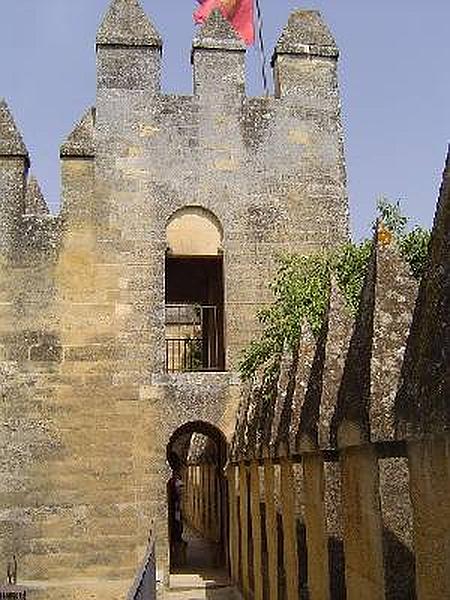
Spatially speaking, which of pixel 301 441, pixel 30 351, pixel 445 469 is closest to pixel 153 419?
pixel 30 351

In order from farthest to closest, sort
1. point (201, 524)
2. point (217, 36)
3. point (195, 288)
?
point (201, 524) → point (195, 288) → point (217, 36)

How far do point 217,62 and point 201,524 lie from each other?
1698cm

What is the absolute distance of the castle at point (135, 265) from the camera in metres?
13.5

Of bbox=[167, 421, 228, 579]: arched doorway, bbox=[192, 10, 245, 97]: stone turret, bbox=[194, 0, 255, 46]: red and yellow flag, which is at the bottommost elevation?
bbox=[167, 421, 228, 579]: arched doorway

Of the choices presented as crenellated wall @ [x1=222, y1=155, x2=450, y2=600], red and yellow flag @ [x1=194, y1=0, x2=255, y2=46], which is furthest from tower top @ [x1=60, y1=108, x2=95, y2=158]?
crenellated wall @ [x1=222, y1=155, x2=450, y2=600]

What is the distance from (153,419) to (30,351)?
245 cm

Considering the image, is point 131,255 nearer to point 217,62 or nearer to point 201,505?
point 217,62

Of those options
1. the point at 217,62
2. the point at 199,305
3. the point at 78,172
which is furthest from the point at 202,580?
the point at 217,62

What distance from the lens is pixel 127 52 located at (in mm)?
15352

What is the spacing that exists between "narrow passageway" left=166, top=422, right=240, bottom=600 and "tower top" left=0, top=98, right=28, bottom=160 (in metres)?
5.87

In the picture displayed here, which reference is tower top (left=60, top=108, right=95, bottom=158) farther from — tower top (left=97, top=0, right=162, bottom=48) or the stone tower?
tower top (left=97, top=0, right=162, bottom=48)

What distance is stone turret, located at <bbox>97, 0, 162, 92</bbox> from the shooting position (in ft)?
50.0

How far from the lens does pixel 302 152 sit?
15516mm

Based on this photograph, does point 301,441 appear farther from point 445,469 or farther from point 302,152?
point 302,152
